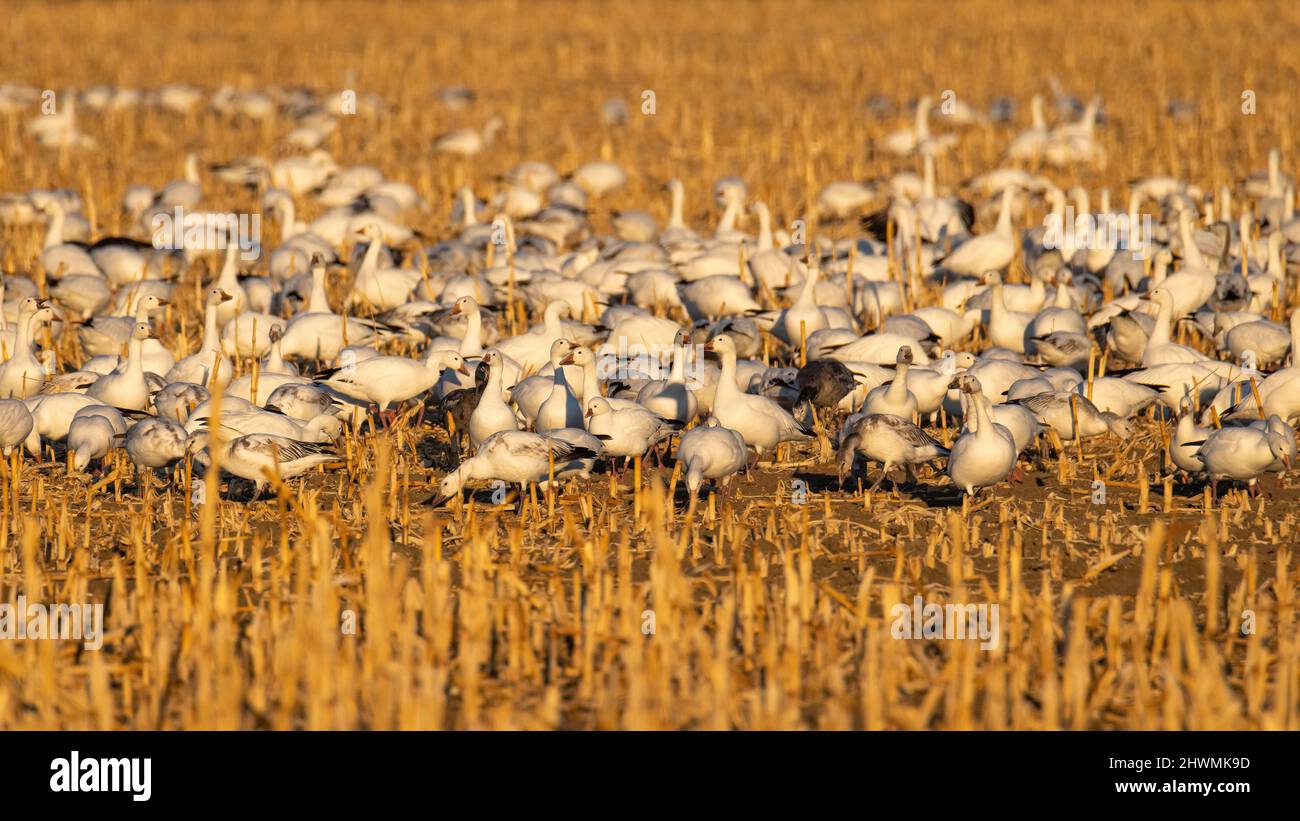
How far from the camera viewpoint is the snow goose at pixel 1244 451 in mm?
8141

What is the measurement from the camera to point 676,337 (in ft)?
33.2

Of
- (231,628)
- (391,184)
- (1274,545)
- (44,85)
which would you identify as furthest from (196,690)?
(44,85)

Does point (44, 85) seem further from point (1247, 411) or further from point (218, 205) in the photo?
point (1247, 411)

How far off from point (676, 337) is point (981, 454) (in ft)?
8.61

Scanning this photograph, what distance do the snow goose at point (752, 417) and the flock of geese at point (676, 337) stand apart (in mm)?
22

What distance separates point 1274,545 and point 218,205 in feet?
46.5

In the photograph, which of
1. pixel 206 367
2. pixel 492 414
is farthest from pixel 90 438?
pixel 492 414

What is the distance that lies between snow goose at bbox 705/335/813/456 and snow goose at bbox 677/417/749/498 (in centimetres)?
45

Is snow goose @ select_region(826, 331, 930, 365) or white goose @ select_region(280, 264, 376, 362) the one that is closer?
snow goose @ select_region(826, 331, 930, 365)

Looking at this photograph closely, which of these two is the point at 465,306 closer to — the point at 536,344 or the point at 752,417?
the point at 536,344

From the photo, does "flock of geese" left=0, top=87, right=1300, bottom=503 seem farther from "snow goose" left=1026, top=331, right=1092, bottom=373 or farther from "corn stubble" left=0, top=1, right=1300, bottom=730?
"corn stubble" left=0, top=1, right=1300, bottom=730

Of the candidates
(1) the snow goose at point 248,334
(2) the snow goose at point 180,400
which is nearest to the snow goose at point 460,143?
(1) the snow goose at point 248,334

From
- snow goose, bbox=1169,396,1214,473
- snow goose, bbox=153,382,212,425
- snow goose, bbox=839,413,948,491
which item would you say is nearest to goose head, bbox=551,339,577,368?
snow goose, bbox=839,413,948,491

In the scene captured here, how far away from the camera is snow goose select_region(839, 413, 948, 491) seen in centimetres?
858
